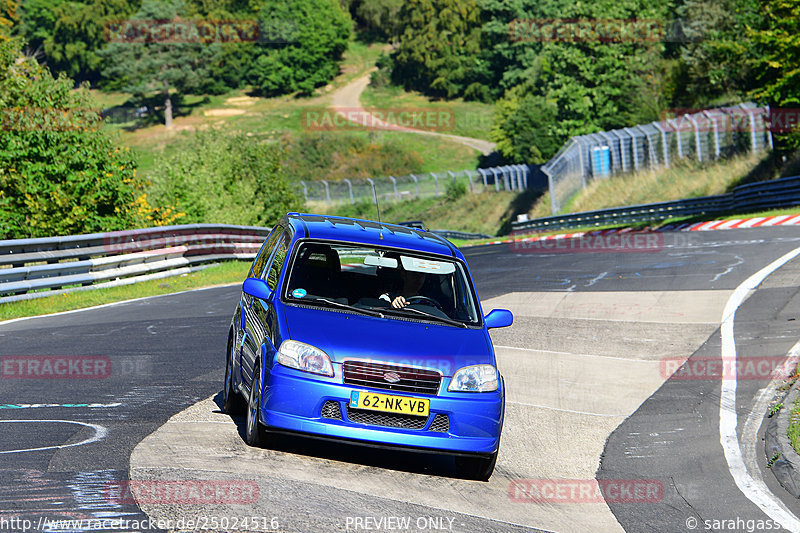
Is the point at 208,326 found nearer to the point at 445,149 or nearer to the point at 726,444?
the point at 726,444

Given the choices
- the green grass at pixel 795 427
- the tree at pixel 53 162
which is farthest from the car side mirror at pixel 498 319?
the tree at pixel 53 162

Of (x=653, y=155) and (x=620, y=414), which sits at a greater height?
(x=620, y=414)

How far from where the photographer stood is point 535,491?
24.6ft

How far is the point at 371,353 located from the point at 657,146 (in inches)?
1740

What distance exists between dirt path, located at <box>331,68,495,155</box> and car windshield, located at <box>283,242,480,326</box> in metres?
94.1

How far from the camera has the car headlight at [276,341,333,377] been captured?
704cm

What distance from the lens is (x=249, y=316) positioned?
8.51 metres

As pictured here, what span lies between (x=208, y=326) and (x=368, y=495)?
8528 millimetres

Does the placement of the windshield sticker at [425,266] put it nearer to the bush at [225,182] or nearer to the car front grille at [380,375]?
the car front grille at [380,375]

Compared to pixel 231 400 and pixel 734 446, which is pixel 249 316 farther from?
pixel 734 446

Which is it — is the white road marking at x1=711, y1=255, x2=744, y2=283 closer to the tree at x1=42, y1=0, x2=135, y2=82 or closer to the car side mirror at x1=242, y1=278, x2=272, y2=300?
the car side mirror at x1=242, y1=278, x2=272, y2=300

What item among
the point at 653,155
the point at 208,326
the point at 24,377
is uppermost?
the point at 24,377

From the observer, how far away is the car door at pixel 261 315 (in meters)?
7.64

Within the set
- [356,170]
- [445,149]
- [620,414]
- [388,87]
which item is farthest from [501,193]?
[388,87]
